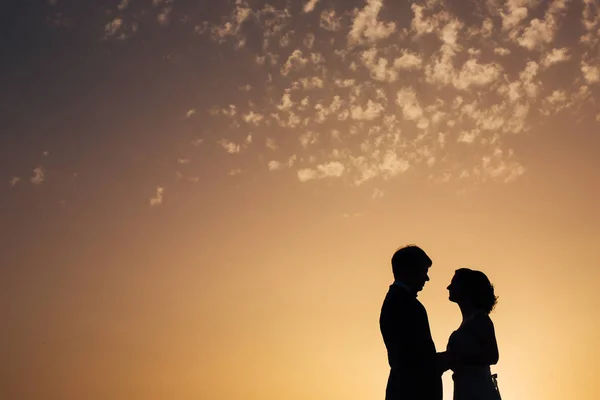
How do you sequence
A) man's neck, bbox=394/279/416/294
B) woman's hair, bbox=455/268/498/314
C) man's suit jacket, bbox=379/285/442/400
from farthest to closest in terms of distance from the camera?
woman's hair, bbox=455/268/498/314 → man's neck, bbox=394/279/416/294 → man's suit jacket, bbox=379/285/442/400

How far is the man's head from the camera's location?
7.05 meters

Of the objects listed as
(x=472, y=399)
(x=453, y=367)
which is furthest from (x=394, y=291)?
(x=472, y=399)

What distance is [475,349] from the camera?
897 cm

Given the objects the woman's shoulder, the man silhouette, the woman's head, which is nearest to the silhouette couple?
the man silhouette

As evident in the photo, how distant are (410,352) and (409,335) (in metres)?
0.19

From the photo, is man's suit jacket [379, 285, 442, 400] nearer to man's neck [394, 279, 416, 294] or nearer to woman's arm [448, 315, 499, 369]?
man's neck [394, 279, 416, 294]

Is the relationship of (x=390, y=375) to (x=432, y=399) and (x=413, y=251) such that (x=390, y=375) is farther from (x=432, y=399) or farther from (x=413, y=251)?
(x=413, y=251)

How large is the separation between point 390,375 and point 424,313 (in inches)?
32.9

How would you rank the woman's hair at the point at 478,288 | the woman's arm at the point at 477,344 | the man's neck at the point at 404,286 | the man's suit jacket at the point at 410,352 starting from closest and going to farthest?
1. the man's suit jacket at the point at 410,352
2. the man's neck at the point at 404,286
3. the woman's arm at the point at 477,344
4. the woman's hair at the point at 478,288

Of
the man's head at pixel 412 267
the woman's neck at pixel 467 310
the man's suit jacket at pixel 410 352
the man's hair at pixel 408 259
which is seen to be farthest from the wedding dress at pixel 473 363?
the man's hair at pixel 408 259

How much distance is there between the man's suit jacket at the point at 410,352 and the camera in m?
6.72

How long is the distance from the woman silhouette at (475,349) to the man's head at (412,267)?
6.98ft

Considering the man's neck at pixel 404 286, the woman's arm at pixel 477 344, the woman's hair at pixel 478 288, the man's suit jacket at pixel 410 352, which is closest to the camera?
the man's suit jacket at pixel 410 352

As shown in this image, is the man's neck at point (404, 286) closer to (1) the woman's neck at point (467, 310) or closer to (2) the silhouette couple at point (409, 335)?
(2) the silhouette couple at point (409, 335)
